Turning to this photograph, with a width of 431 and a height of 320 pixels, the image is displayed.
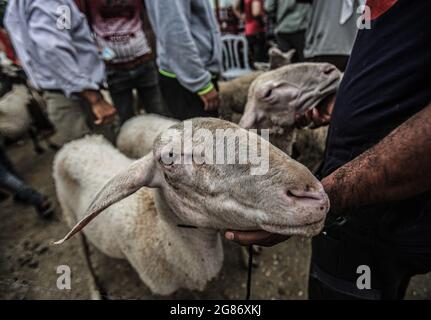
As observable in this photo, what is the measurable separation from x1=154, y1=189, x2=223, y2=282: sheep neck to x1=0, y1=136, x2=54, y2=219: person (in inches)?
97.6

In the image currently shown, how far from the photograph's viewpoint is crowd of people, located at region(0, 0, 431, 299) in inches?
35.8

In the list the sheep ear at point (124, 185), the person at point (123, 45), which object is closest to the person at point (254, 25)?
the person at point (123, 45)

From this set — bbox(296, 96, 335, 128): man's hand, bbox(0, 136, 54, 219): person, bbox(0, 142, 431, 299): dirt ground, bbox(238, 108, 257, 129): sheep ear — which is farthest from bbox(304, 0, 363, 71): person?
bbox(0, 136, 54, 219): person

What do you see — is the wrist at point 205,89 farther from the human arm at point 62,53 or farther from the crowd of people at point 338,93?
the human arm at point 62,53

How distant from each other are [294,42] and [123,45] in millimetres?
2303

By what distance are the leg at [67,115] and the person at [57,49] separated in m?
0.32

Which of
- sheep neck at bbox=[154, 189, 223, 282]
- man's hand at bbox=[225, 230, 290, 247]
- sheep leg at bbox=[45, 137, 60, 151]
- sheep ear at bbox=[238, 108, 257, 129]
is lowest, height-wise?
sheep leg at bbox=[45, 137, 60, 151]

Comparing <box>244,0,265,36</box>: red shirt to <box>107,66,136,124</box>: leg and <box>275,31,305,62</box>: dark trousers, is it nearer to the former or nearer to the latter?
<box>275,31,305,62</box>: dark trousers

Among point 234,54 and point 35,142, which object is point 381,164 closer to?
point 234,54

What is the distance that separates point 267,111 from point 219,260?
114 cm

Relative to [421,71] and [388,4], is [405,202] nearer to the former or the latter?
[421,71]

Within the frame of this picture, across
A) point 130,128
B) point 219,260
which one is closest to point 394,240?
point 219,260

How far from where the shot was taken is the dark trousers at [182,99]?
2605 mm

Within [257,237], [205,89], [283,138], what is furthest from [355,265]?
[205,89]
